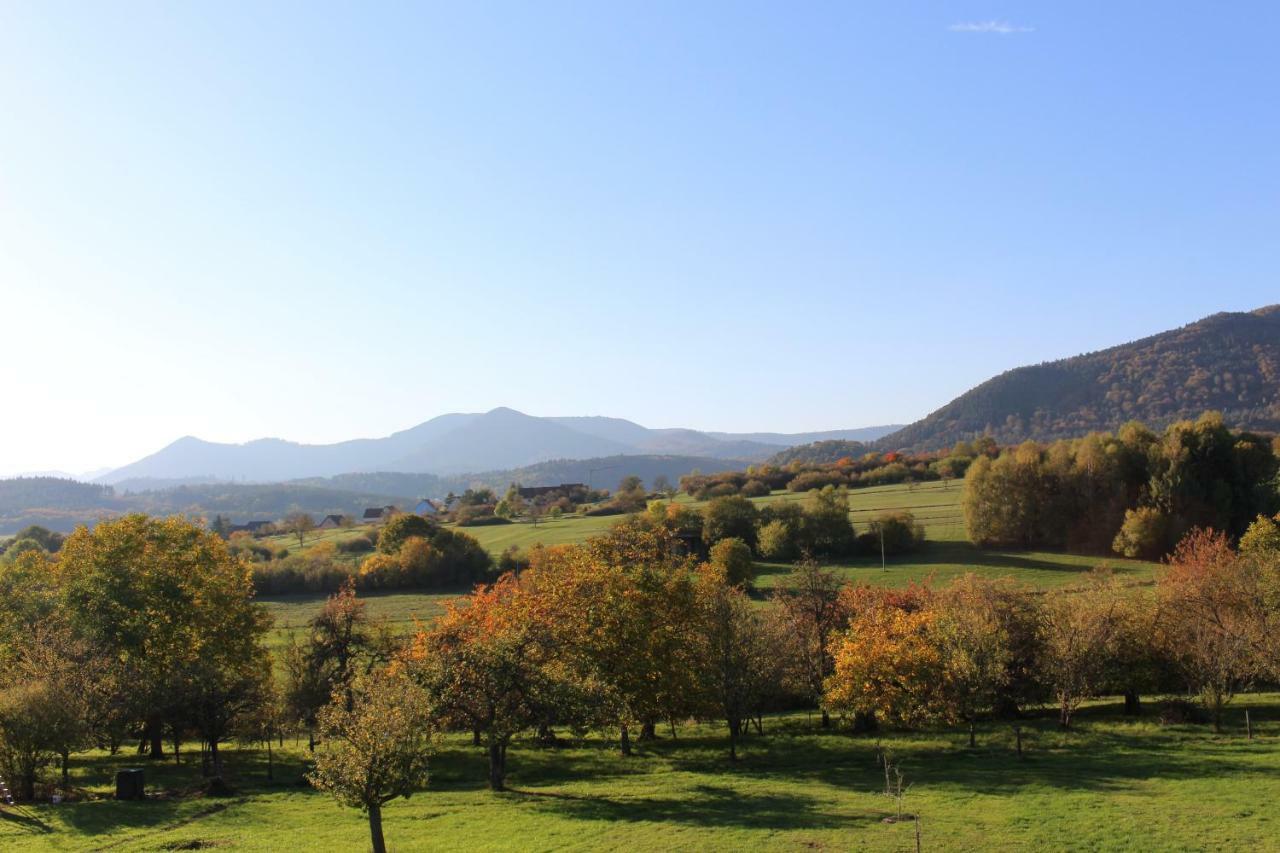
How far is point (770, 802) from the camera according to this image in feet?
102

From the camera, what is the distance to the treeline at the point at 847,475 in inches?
6106

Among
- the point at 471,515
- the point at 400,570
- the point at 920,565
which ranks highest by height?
the point at 471,515

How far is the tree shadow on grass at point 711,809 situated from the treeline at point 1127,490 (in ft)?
259

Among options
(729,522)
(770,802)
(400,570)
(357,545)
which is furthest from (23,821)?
(357,545)

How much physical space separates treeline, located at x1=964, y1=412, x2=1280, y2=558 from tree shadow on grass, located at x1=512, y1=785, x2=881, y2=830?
79.0 m

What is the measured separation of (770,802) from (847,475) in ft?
448

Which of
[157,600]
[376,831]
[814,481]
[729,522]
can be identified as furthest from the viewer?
[814,481]

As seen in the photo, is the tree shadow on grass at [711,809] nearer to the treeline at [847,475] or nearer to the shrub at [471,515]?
the treeline at [847,475]

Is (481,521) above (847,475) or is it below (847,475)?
below

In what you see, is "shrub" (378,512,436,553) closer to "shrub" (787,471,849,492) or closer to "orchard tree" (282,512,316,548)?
"orchard tree" (282,512,316,548)

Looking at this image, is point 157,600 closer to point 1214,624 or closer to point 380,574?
point 1214,624

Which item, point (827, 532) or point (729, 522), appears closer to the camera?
point (827, 532)

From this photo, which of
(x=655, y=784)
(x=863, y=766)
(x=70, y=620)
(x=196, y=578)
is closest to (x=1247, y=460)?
(x=863, y=766)

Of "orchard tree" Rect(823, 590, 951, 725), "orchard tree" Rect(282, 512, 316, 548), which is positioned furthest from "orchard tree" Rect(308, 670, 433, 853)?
"orchard tree" Rect(282, 512, 316, 548)
